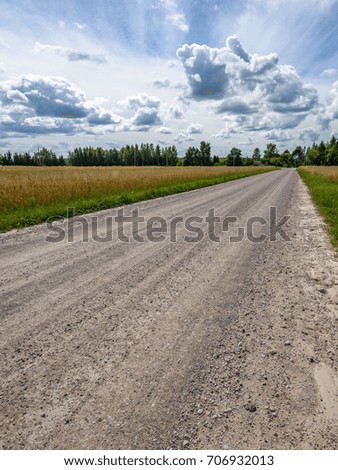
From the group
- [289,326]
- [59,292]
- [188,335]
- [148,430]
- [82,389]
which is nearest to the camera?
[148,430]

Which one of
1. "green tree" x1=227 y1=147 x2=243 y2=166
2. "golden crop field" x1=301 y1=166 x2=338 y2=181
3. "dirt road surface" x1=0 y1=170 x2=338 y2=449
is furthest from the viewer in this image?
"green tree" x1=227 y1=147 x2=243 y2=166

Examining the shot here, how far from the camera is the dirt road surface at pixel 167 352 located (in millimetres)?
2205

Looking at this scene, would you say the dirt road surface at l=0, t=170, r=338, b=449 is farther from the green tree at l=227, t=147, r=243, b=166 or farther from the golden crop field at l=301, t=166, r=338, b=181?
the green tree at l=227, t=147, r=243, b=166

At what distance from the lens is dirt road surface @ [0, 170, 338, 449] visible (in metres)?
2.21

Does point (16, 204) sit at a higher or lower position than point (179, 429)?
higher

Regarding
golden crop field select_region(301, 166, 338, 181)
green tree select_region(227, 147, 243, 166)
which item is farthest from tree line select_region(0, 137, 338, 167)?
Result: golden crop field select_region(301, 166, 338, 181)

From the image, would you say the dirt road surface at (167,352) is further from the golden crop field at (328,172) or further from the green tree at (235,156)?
the green tree at (235,156)

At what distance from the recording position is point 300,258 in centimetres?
618

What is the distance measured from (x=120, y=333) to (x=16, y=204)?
31.4ft

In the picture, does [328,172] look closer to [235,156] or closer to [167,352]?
[167,352]

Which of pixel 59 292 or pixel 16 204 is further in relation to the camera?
pixel 16 204

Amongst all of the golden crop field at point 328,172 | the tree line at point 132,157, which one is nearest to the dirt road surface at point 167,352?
the golden crop field at point 328,172

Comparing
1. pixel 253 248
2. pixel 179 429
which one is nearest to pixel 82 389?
pixel 179 429
